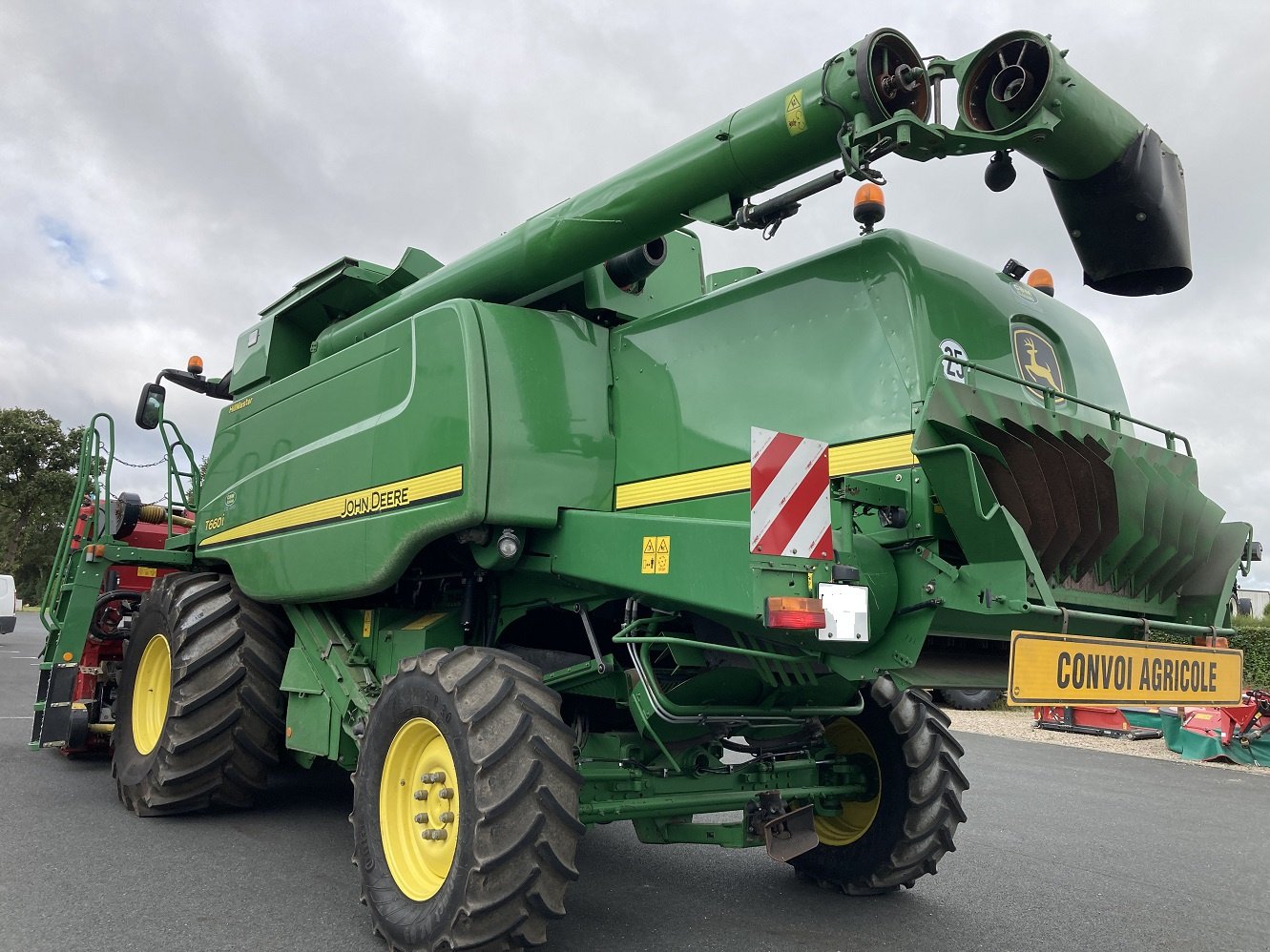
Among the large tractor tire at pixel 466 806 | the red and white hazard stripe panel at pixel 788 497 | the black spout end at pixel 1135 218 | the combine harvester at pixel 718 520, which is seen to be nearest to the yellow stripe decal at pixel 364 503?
the combine harvester at pixel 718 520

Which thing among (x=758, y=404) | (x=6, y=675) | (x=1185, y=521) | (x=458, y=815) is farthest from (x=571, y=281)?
(x=6, y=675)

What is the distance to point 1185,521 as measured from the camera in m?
3.78

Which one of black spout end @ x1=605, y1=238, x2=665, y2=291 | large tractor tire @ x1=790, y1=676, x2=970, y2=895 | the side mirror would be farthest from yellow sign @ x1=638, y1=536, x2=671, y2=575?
the side mirror

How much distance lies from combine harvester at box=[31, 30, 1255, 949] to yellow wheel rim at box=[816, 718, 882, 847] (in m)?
0.01

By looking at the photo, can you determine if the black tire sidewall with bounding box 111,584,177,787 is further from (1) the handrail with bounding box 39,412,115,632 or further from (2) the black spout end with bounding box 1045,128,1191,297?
(2) the black spout end with bounding box 1045,128,1191,297

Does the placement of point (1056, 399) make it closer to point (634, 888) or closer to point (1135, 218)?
point (1135, 218)

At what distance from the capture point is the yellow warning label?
341cm

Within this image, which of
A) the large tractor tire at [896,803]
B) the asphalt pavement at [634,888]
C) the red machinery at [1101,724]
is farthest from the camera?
the red machinery at [1101,724]

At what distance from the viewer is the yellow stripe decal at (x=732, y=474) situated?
3307 millimetres

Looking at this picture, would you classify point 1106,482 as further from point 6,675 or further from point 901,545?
point 6,675

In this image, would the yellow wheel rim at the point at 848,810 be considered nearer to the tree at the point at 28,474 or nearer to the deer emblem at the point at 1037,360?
the deer emblem at the point at 1037,360

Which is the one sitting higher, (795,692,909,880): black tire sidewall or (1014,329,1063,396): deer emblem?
(1014,329,1063,396): deer emblem

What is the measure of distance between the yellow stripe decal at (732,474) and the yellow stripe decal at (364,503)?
77cm

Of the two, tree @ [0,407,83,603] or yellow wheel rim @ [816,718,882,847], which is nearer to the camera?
yellow wheel rim @ [816,718,882,847]
